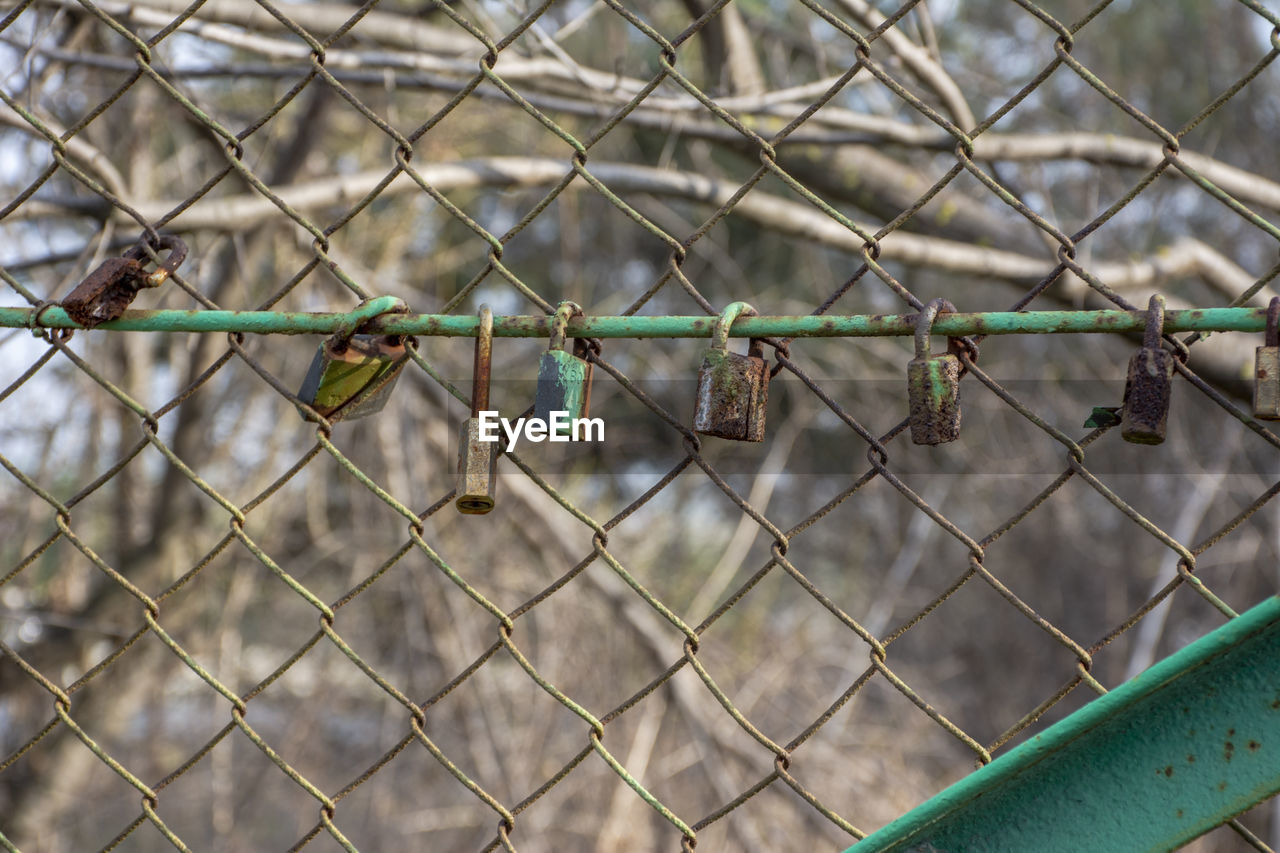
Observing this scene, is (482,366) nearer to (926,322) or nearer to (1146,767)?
(926,322)

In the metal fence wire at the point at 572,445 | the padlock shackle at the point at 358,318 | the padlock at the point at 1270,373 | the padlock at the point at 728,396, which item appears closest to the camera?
the padlock at the point at 1270,373

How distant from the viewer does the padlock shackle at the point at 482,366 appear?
3.53 ft

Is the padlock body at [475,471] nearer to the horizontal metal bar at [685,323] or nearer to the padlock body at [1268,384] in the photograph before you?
the horizontal metal bar at [685,323]

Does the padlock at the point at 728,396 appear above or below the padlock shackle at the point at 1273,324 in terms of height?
below

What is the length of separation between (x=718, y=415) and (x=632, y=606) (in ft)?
7.71

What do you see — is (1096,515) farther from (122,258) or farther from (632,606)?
(122,258)

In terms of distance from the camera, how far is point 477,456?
3.51ft

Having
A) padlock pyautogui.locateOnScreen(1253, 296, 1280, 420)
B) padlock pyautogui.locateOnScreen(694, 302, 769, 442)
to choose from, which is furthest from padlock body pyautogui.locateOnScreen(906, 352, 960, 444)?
padlock pyautogui.locateOnScreen(1253, 296, 1280, 420)


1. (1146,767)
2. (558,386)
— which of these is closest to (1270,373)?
(1146,767)

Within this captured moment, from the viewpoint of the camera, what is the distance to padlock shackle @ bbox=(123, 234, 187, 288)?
4.00 feet

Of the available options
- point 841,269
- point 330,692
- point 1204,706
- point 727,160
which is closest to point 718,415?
point 1204,706

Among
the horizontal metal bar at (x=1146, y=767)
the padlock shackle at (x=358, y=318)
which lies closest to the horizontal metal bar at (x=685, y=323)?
the padlock shackle at (x=358, y=318)

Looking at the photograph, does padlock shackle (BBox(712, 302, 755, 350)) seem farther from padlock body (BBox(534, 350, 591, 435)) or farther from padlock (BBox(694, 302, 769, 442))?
padlock body (BBox(534, 350, 591, 435))

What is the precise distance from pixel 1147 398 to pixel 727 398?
1.19 feet
